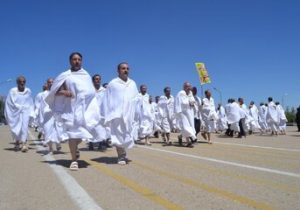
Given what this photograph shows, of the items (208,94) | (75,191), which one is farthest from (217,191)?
(208,94)

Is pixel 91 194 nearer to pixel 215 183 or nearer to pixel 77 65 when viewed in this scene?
pixel 215 183

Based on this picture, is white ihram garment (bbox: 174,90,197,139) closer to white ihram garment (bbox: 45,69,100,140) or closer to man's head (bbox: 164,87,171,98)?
man's head (bbox: 164,87,171,98)

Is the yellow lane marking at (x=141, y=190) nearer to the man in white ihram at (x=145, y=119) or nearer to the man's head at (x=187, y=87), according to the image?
the man's head at (x=187, y=87)

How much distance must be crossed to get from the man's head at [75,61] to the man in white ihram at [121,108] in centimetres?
120

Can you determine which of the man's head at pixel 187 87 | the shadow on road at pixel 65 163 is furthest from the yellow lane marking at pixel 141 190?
the man's head at pixel 187 87

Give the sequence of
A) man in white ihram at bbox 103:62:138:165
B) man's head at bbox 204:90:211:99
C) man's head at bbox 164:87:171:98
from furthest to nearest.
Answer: man's head at bbox 164:87:171:98 → man's head at bbox 204:90:211:99 → man in white ihram at bbox 103:62:138:165

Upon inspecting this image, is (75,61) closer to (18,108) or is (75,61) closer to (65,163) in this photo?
(65,163)

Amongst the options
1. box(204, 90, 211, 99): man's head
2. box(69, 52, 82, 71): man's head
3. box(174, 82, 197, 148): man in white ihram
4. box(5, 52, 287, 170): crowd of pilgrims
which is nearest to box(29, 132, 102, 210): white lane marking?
box(5, 52, 287, 170): crowd of pilgrims

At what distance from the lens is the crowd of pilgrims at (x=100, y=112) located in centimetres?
879

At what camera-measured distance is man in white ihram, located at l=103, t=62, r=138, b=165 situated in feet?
31.4

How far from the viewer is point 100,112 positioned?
14.0 m

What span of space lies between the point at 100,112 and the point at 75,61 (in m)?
5.28

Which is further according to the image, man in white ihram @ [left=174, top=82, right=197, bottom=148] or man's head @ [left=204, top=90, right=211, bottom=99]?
man's head @ [left=204, top=90, right=211, bottom=99]

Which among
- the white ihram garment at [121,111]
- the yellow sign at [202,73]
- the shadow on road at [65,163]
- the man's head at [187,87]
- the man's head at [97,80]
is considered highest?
the yellow sign at [202,73]
